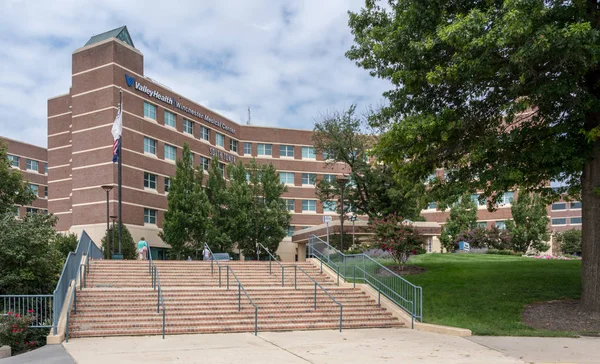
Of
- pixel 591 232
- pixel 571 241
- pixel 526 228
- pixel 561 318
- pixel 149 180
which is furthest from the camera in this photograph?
pixel 571 241

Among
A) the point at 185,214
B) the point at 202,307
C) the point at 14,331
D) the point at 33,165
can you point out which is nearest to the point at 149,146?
the point at 185,214

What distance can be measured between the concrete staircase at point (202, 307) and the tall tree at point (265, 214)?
Result: 756 inches

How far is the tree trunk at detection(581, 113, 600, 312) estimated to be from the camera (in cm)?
1519

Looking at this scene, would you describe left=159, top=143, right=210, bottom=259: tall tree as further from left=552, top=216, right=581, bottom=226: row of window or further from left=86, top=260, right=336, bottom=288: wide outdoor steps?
left=552, top=216, right=581, bottom=226: row of window

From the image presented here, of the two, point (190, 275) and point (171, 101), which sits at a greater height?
point (171, 101)

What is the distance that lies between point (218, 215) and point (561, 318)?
27910 millimetres

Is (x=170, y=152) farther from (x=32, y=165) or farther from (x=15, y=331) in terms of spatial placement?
(x=15, y=331)

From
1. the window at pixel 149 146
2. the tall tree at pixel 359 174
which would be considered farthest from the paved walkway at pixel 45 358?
the window at pixel 149 146

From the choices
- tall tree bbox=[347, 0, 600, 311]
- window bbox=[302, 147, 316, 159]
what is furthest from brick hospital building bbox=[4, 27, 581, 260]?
tall tree bbox=[347, 0, 600, 311]

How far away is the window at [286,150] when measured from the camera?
60.7 metres

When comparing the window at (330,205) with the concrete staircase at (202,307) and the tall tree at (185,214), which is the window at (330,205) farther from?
the concrete staircase at (202,307)

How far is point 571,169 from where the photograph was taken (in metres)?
15.3

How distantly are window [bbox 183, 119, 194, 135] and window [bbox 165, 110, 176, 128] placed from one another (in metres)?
1.38

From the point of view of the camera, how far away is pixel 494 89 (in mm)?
15922
